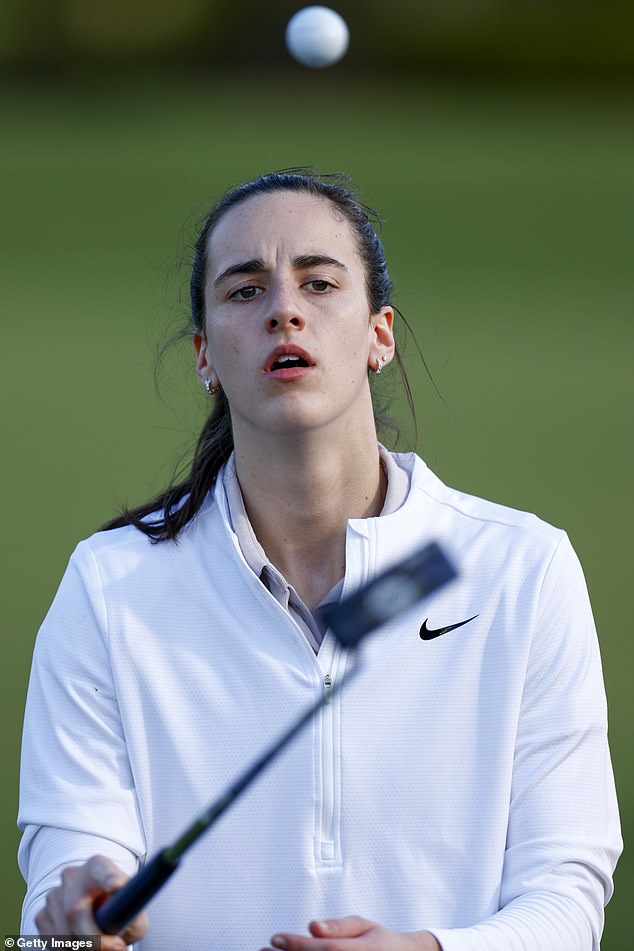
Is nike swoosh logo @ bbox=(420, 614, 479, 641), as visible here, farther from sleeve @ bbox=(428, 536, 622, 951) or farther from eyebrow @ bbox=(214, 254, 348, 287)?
eyebrow @ bbox=(214, 254, 348, 287)

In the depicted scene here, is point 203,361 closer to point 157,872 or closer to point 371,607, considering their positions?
point 371,607

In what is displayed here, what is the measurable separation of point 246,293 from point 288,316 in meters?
0.11

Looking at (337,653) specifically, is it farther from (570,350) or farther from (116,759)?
(570,350)

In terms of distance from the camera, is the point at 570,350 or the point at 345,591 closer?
the point at 345,591

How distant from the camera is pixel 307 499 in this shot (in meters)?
1.68

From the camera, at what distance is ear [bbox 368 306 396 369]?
1.82 metres

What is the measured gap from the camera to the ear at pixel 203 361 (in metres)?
1.83

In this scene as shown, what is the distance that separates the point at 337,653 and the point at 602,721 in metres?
0.33

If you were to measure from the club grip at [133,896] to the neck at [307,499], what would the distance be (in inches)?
21.3

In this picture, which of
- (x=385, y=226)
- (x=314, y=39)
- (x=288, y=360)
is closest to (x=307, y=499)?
(x=288, y=360)

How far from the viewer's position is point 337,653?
1531 mm

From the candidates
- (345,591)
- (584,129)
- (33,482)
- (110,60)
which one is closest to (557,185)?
(584,129)

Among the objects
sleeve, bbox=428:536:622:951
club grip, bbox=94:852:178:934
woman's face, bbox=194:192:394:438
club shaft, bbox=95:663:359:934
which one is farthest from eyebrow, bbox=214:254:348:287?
club grip, bbox=94:852:178:934

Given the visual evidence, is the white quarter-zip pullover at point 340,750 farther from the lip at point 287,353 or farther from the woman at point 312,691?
the lip at point 287,353
